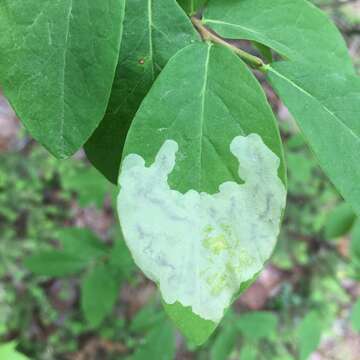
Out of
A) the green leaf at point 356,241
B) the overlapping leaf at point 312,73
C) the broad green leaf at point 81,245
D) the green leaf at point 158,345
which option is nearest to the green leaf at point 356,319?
the green leaf at point 356,241

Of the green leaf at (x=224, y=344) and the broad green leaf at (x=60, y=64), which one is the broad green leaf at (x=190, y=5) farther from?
the green leaf at (x=224, y=344)

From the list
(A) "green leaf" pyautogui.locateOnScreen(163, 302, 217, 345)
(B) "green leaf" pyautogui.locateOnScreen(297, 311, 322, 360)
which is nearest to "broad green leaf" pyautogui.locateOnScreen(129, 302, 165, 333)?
(B) "green leaf" pyautogui.locateOnScreen(297, 311, 322, 360)

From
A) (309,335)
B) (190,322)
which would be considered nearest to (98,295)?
(309,335)

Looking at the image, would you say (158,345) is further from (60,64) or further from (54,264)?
(60,64)

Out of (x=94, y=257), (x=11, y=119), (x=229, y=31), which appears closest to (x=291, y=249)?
(x=94, y=257)

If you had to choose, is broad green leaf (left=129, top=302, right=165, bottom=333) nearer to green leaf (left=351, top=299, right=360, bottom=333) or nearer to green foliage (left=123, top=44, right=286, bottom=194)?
green leaf (left=351, top=299, right=360, bottom=333)
